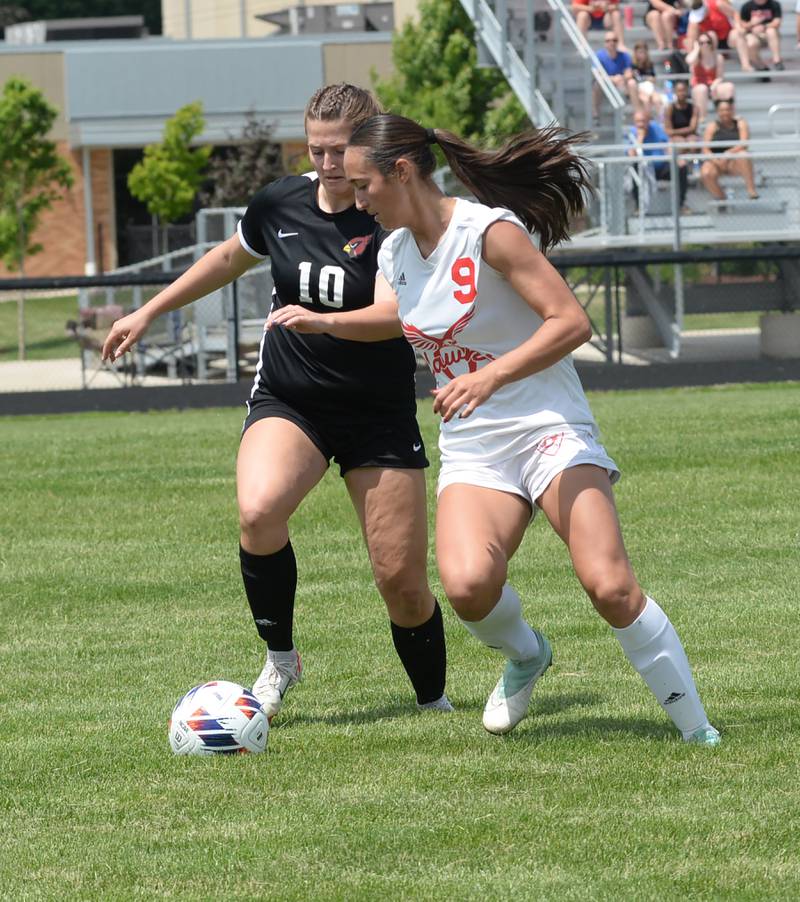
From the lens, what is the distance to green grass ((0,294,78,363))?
22.2 metres

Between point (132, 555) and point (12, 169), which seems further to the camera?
point (12, 169)

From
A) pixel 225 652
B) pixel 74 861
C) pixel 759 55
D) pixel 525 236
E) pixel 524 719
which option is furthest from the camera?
pixel 759 55

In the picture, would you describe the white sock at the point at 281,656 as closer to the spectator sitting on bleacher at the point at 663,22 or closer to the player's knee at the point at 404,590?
the player's knee at the point at 404,590

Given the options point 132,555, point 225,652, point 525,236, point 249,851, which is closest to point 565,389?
point 525,236

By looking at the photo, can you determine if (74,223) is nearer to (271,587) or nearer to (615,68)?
(615,68)

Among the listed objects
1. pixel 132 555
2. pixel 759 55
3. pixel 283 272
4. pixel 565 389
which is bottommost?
pixel 132 555

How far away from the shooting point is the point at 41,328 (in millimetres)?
29328

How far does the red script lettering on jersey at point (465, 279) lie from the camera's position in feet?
16.5

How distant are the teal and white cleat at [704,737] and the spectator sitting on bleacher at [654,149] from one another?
52.5ft

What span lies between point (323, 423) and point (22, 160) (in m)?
32.1

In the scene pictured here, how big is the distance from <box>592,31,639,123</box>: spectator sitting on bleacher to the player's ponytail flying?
732 inches

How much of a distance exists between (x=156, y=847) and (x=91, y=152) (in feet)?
142

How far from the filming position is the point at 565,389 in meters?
5.17

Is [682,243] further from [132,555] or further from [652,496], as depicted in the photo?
[132,555]
